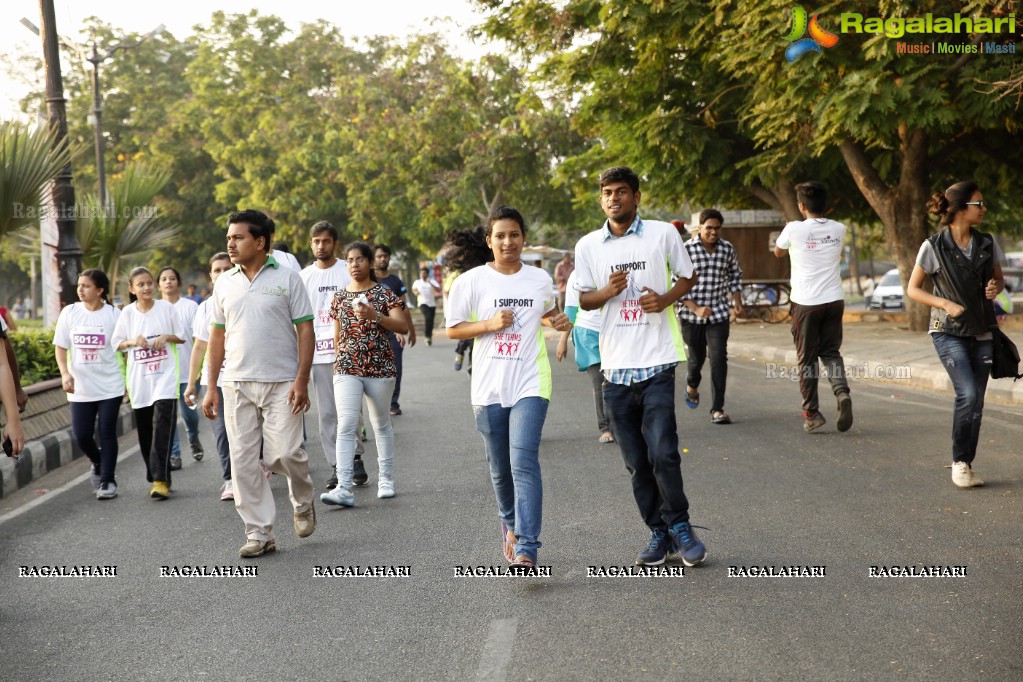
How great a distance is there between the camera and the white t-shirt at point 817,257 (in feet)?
30.3

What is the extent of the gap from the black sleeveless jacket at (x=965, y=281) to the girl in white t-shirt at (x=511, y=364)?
2.80m

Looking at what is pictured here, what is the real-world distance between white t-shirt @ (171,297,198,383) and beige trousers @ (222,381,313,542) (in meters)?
2.50

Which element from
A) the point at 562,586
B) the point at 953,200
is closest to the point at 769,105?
the point at 953,200

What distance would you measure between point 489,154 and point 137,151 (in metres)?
21.2

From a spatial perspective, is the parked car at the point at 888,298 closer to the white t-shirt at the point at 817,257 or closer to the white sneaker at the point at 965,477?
the white t-shirt at the point at 817,257

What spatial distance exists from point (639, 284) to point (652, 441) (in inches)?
29.5

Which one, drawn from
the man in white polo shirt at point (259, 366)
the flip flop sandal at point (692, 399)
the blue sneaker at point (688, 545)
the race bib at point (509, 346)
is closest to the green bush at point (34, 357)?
the man in white polo shirt at point (259, 366)

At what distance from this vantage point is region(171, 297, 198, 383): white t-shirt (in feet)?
28.7

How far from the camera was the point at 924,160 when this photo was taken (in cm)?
1934

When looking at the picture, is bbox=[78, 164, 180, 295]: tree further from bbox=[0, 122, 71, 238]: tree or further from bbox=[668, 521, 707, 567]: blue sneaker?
bbox=[668, 521, 707, 567]: blue sneaker

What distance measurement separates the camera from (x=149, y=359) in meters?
8.40

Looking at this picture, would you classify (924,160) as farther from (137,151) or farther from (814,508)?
(137,151)

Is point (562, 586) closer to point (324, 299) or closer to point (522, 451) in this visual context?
point (522, 451)

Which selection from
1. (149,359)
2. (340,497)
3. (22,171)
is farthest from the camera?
(22,171)
